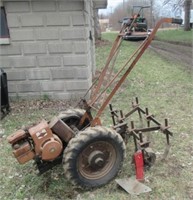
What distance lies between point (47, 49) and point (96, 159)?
11.4ft

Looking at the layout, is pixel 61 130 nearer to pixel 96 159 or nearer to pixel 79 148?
pixel 79 148

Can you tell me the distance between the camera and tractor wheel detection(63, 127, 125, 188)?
3174 millimetres

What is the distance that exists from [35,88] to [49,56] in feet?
2.50

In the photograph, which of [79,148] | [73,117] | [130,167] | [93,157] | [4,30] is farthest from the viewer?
[4,30]

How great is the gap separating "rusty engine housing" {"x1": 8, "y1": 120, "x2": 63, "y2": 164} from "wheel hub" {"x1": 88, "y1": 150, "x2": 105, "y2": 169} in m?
0.34

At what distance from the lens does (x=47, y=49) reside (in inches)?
245

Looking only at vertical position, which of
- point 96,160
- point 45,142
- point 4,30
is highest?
point 4,30

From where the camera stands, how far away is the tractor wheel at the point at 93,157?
10.4 ft

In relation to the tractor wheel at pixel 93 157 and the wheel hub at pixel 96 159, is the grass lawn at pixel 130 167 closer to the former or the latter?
the tractor wheel at pixel 93 157

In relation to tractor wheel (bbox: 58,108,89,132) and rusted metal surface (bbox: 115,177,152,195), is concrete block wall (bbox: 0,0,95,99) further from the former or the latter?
rusted metal surface (bbox: 115,177,152,195)

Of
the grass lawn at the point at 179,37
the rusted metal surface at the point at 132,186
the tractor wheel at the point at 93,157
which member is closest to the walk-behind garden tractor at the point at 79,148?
the tractor wheel at the point at 93,157

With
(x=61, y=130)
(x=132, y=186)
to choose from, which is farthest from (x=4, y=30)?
Answer: (x=132, y=186)

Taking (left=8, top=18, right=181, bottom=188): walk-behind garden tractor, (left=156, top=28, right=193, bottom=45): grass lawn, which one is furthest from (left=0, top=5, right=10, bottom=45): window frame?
(left=156, top=28, right=193, bottom=45): grass lawn

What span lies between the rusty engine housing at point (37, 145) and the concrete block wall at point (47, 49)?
10.4ft
